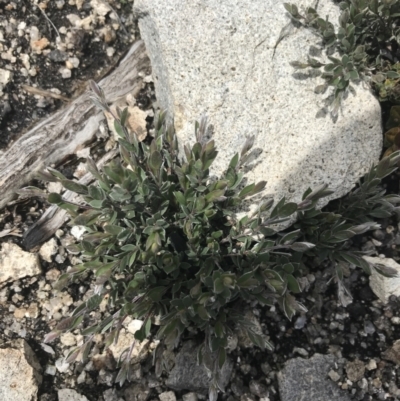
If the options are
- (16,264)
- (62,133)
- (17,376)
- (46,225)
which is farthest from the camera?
(62,133)

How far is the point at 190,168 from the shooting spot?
2.94m

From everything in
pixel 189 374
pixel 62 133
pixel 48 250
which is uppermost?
pixel 62 133

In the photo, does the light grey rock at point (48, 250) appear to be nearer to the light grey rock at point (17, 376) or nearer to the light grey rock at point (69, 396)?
the light grey rock at point (17, 376)

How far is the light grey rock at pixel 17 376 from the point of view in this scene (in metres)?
3.40

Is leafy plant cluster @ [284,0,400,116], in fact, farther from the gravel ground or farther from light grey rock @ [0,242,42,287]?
light grey rock @ [0,242,42,287]

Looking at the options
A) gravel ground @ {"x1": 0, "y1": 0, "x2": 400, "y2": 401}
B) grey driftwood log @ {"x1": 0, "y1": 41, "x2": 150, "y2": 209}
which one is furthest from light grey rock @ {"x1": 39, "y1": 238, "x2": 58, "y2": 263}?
grey driftwood log @ {"x1": 0, "y1": 41, "x2": 150, "y2": 209}

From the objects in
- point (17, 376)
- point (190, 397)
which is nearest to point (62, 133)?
point (17, 376)

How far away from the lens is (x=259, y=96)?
355 centimetres

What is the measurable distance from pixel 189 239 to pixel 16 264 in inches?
58.5

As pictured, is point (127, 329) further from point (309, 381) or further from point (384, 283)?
point (384, 283)

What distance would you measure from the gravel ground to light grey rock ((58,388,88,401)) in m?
0.03

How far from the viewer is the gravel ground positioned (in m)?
3.50

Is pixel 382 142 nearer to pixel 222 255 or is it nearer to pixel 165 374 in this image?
pixel 222 255

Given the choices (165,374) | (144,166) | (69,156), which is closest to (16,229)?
(69,156)
